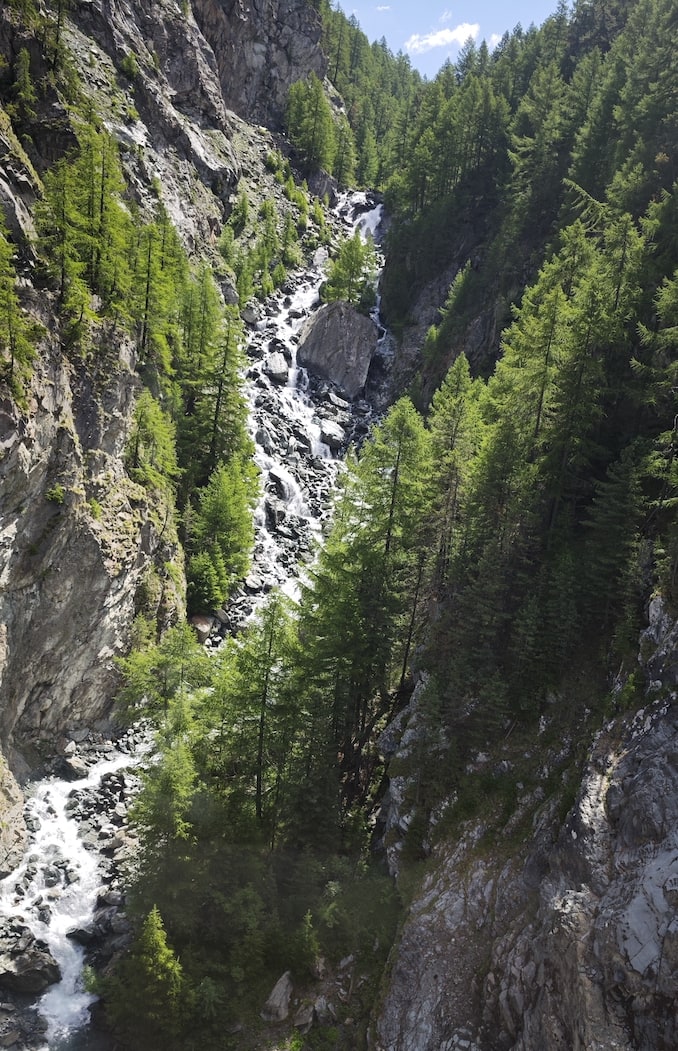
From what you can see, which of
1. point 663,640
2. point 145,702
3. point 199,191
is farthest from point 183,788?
point 199,191

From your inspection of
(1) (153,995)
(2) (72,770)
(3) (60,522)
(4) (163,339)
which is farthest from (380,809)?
(4) (163,339)

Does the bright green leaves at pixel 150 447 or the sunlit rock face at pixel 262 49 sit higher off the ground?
the sunlit rock face at pixel 262 49

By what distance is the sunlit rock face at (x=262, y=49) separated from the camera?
88688 mm

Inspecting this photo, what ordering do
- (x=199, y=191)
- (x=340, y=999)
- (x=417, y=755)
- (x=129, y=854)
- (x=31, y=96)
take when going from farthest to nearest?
(x=199, y=191) → (x=31, y=96) → (x=129, y=854) → (x=417, y=755) → (x=340, y=999)

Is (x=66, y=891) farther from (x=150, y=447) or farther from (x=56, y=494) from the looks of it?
(x=150, y=447)

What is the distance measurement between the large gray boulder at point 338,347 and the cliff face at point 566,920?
51.0 metres

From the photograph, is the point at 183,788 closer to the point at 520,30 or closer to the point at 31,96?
the point at 31,96

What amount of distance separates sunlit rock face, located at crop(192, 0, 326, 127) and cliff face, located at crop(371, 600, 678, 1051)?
98307 mm

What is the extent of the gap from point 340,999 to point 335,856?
384cm

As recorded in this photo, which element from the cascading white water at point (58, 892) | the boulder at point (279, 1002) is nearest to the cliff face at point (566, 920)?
the boulder at point (279, 1002)

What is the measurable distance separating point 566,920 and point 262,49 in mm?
117892

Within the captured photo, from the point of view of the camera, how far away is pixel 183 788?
889 inches

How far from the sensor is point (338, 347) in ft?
220

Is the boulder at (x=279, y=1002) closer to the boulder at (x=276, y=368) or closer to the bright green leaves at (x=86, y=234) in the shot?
the bright green leaves at (x=86, y=234)
